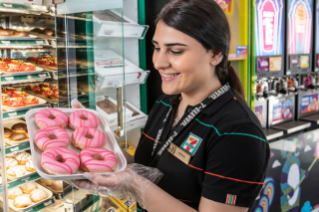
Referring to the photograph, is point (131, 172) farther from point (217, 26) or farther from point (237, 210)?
point (217, 26)

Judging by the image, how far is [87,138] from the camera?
1.37 m

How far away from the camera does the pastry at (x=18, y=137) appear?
2.12 meters

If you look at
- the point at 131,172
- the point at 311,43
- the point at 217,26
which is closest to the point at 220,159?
the point at 131,172

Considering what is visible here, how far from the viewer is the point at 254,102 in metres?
2.95

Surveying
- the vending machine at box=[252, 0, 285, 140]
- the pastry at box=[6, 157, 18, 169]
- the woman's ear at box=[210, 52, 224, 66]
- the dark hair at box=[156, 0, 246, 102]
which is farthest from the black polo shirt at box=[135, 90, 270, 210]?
the vending machine at box=[252, 0, 285, 140]

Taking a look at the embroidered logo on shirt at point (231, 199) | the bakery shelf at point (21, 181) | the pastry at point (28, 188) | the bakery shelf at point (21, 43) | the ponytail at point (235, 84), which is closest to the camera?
the embroidered logo on shirt at point (231, 199)

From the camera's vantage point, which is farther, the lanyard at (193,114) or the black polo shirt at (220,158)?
the lanyard at (193,114)

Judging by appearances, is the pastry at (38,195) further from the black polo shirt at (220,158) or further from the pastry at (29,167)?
the black polo shirt at (220,158)

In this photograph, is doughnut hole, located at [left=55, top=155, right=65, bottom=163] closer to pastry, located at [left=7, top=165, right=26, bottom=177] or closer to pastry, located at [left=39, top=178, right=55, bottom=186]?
pastry, located at [left=7, top=165, right=26, bottom=177]

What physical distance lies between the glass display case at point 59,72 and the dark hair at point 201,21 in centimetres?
52

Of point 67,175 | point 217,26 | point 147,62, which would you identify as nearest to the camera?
point 67,175

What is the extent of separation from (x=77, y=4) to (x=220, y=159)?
3.82 ft

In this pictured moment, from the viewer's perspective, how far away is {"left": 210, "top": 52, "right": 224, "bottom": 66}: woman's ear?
1.28 metres

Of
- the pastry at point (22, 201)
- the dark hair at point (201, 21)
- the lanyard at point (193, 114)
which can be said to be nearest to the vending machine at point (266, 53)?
the lanyard at point (193, 114)
